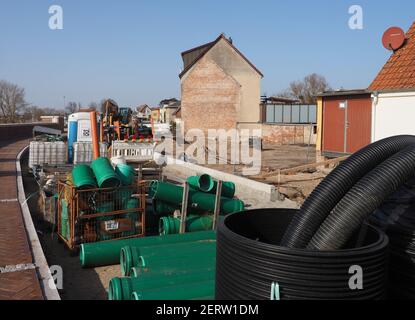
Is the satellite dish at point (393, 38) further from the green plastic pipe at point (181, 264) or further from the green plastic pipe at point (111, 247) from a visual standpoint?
the green plastic pipe at point (181, 264)

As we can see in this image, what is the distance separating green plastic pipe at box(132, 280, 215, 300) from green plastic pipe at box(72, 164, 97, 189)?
3032 millimetres

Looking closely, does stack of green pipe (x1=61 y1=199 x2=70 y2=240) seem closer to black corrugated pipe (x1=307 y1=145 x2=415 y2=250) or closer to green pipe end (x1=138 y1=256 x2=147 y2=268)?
green pipe end (x1=138 y1=256 x2=147 y2=268)

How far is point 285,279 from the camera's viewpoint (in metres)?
3.16

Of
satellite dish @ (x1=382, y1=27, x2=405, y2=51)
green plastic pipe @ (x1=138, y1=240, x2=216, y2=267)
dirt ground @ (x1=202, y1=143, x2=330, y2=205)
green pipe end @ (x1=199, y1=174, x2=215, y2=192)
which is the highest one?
satellite dish @ (x1=382, y1=27, x2=405, y2=51)

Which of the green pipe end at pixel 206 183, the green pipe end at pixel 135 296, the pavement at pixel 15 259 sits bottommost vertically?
the green pipe end at pixel 135 296

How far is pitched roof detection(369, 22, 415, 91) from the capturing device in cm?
1407

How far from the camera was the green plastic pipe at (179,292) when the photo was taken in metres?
5.03

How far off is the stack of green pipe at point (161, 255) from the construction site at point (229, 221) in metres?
0.02

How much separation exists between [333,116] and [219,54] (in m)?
28.7

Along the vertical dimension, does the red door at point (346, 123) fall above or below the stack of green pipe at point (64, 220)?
above

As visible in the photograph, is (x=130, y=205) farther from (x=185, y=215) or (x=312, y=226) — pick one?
(x=312, y=226)
